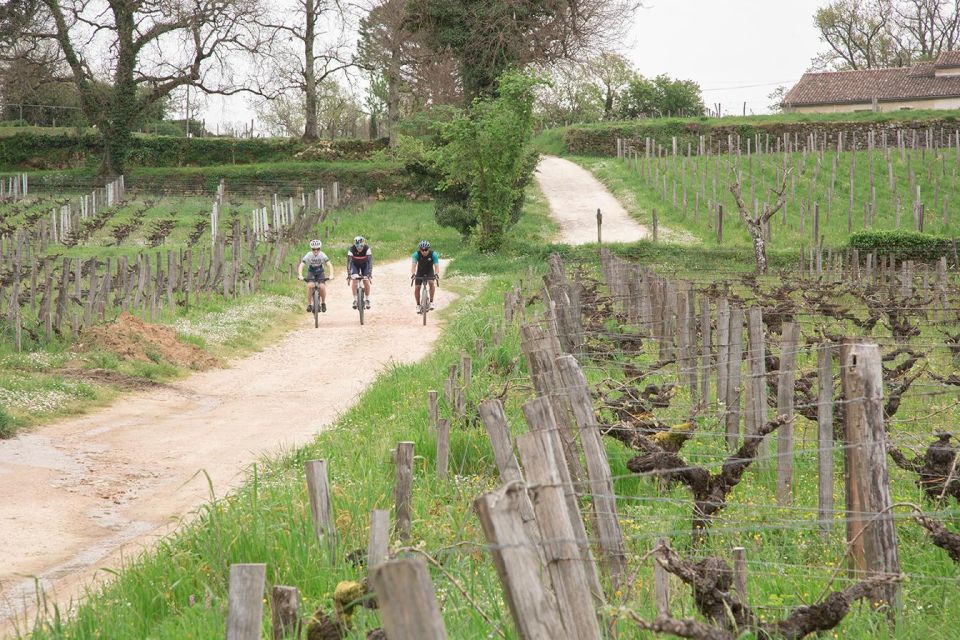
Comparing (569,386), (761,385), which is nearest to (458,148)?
(761,385)

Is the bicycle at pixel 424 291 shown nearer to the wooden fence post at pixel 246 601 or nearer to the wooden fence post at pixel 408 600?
the wooden fence post at pixel 246 601

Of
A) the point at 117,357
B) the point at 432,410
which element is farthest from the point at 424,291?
the point at 432,410

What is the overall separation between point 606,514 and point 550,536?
1730 mm

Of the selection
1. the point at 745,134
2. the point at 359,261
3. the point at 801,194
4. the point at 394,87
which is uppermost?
the point at 394,87

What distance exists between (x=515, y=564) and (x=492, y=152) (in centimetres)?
2802

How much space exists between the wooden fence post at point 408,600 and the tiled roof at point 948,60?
66309 mm

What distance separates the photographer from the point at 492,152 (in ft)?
98.4

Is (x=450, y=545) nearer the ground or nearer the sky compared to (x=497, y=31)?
nearer the ground

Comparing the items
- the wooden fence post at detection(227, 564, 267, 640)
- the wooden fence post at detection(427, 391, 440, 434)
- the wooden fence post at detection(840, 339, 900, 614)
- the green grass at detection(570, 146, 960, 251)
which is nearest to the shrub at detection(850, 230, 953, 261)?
the green grass at detection(570, 146, 960, 251)

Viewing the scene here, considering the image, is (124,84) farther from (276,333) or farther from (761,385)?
(761,385)

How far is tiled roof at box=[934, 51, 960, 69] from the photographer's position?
60969 millimetres

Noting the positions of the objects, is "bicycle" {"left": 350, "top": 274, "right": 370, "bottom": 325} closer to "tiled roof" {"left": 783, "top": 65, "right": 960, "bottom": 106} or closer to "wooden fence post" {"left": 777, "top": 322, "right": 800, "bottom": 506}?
"wooden fence post" {"left": 777, "top": 322, "right": 800, "bottom": 506}

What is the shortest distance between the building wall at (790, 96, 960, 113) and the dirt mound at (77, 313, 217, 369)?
51.3 metres

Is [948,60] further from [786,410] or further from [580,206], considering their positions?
[786,410]
